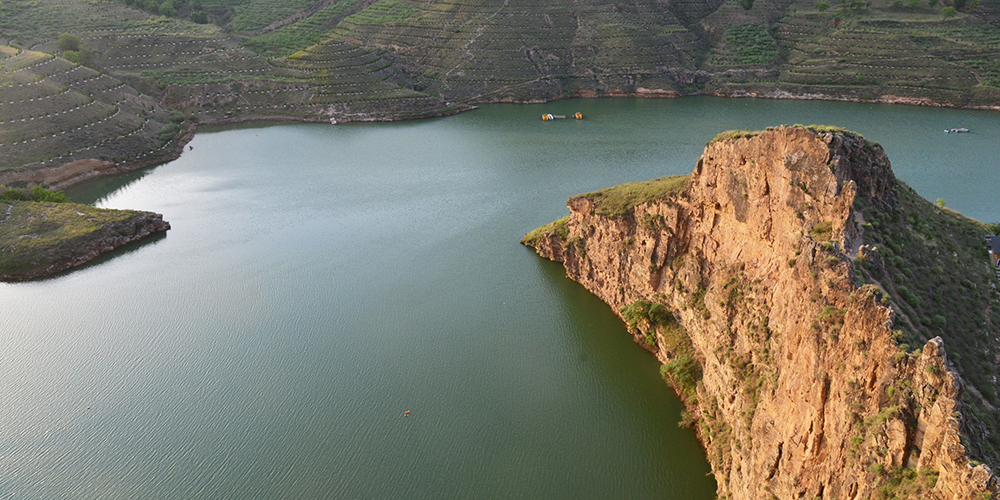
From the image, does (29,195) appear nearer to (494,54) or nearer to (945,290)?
(945,290)

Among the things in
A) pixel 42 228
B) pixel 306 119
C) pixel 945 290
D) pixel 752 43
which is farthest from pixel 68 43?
pixel 945 290

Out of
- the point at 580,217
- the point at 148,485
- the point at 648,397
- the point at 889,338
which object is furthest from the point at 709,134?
the point at 148,485

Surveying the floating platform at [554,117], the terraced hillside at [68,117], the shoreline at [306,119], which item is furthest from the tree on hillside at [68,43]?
the floating platform at [554,117]

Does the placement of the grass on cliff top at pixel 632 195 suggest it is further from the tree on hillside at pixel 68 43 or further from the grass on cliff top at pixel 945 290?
the tree on hillside at pixel 68 43

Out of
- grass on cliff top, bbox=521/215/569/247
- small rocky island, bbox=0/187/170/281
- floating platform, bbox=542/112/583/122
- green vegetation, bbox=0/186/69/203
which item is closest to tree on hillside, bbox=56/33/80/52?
green vegetation, bbox=0/186/69/203

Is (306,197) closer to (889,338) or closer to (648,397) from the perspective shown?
(648,397)
